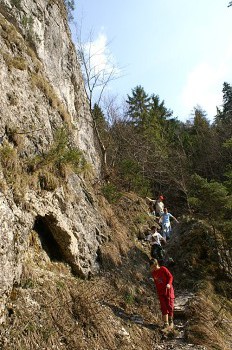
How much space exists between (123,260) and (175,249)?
2592 millimetres

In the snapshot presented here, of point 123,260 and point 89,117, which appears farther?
point 89,117

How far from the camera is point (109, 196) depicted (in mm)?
13531

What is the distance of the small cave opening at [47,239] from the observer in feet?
26.3

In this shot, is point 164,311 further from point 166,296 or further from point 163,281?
point 163,281

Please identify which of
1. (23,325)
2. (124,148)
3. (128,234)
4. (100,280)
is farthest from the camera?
(124,148)

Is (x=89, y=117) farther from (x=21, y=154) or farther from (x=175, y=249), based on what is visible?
(x=21, y=154)

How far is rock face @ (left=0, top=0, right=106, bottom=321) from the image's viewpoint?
20.7ft

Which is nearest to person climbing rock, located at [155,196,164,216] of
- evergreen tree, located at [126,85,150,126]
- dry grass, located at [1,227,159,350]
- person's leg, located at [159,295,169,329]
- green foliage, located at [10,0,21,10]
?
dry grass, located at [1,227,159,350]

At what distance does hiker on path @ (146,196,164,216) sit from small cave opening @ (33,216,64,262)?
848 centimetres

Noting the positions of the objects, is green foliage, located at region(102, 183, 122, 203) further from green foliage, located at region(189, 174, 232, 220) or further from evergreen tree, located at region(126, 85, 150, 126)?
evergreen tree, located at region(126, 85, 150, 126)

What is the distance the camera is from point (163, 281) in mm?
8086

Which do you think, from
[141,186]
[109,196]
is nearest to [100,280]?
[109,196]

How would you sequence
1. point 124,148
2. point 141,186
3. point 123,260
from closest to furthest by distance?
point 123,260
point 141,186
point 124,148

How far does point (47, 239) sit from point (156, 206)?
30.3ft
